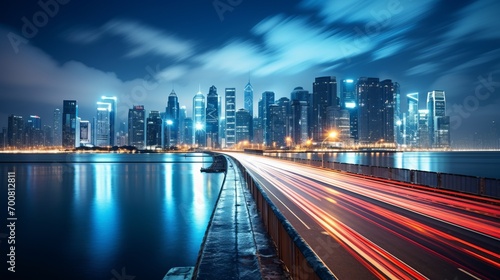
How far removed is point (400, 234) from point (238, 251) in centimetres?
657

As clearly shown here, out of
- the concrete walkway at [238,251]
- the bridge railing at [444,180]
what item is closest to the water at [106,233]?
the concrete walkway at [238,251]

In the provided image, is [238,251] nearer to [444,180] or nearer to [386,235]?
[386,235]

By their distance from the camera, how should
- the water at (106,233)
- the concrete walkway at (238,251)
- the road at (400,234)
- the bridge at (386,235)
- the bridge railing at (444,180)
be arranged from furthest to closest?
the bridge railing at (444,180)
the water at (106,233)
the road at (400,234)
the bridge at (386,235)
the concrete walkway at (238,251)

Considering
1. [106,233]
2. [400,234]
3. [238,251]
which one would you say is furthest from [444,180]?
[106,233]

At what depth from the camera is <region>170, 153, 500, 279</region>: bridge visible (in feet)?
25.7

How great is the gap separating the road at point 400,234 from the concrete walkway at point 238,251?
5.68ft

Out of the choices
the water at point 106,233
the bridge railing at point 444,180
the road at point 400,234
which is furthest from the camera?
the bridge railing at point 444,180

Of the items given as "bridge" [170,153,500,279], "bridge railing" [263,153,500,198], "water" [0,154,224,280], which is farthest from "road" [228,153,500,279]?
"water" [0,154,224,280]

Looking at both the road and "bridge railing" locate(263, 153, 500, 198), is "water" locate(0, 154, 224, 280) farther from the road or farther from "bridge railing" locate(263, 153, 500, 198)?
"bridge railing" locate(263, 153, 500, 198)

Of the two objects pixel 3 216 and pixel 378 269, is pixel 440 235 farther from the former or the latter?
pixel 3 216

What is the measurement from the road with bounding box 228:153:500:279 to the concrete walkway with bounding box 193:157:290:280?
68.1 inches

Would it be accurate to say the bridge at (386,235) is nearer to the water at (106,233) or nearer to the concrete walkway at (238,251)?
the concrete walkway at (238,251)

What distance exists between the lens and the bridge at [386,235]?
25.7 ft

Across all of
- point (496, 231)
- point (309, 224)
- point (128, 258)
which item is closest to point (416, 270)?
point (309, 224)
